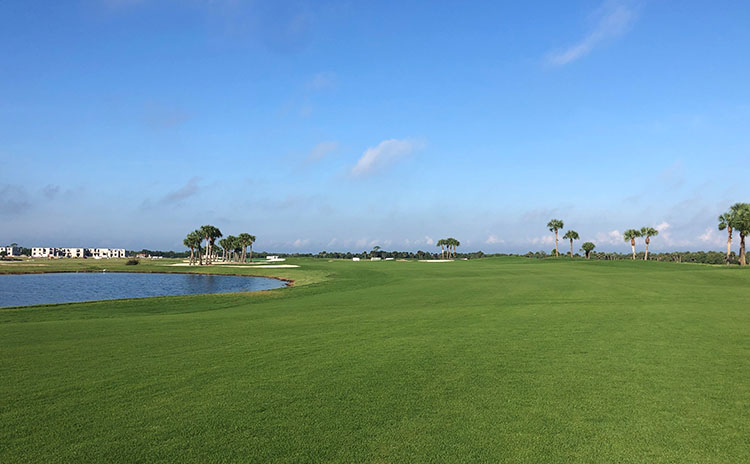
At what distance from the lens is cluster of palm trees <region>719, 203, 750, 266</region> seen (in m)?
63.1

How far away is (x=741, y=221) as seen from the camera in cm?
6322

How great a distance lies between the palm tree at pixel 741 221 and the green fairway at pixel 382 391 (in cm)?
6527

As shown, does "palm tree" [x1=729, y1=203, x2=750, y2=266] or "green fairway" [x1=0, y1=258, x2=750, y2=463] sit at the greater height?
"palm tree" [x1=729, y1=203, x2=750, y2=266]

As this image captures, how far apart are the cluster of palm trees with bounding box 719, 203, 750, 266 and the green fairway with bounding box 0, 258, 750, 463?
65478 mm

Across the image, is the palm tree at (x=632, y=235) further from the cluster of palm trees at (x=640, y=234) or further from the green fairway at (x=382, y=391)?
the green fairway at (x=382, y=391)

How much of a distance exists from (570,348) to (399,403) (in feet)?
19.8

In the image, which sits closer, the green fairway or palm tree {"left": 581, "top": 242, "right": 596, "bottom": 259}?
the green fairway

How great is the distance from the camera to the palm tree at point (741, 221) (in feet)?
206

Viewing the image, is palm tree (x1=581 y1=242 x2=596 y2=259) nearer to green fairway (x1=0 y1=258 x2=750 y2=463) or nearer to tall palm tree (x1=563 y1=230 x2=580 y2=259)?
tall palm tree (x1=563 y1=230 x2=580 y2=259)

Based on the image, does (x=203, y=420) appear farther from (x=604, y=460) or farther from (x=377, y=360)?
(x=604, y=460)

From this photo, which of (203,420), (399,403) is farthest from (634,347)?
(203,420)

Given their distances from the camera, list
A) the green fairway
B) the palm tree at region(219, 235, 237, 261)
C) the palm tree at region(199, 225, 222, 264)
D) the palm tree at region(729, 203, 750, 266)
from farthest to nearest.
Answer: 1. the palm tree at region(219, 235, 237, 261)
2. the palm tree at region(199, 225, 222, 264)
3. the palm tree at region(729, 203, 750, 266)
4. the green fairway

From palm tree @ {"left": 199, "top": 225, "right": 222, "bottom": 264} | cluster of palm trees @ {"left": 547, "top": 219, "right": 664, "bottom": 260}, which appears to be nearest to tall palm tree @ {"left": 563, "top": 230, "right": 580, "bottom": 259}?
cluster of palm trees @ {"left": 547, "top": 219, "right": 664, "bottom": 260}

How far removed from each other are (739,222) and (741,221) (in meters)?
0.47
